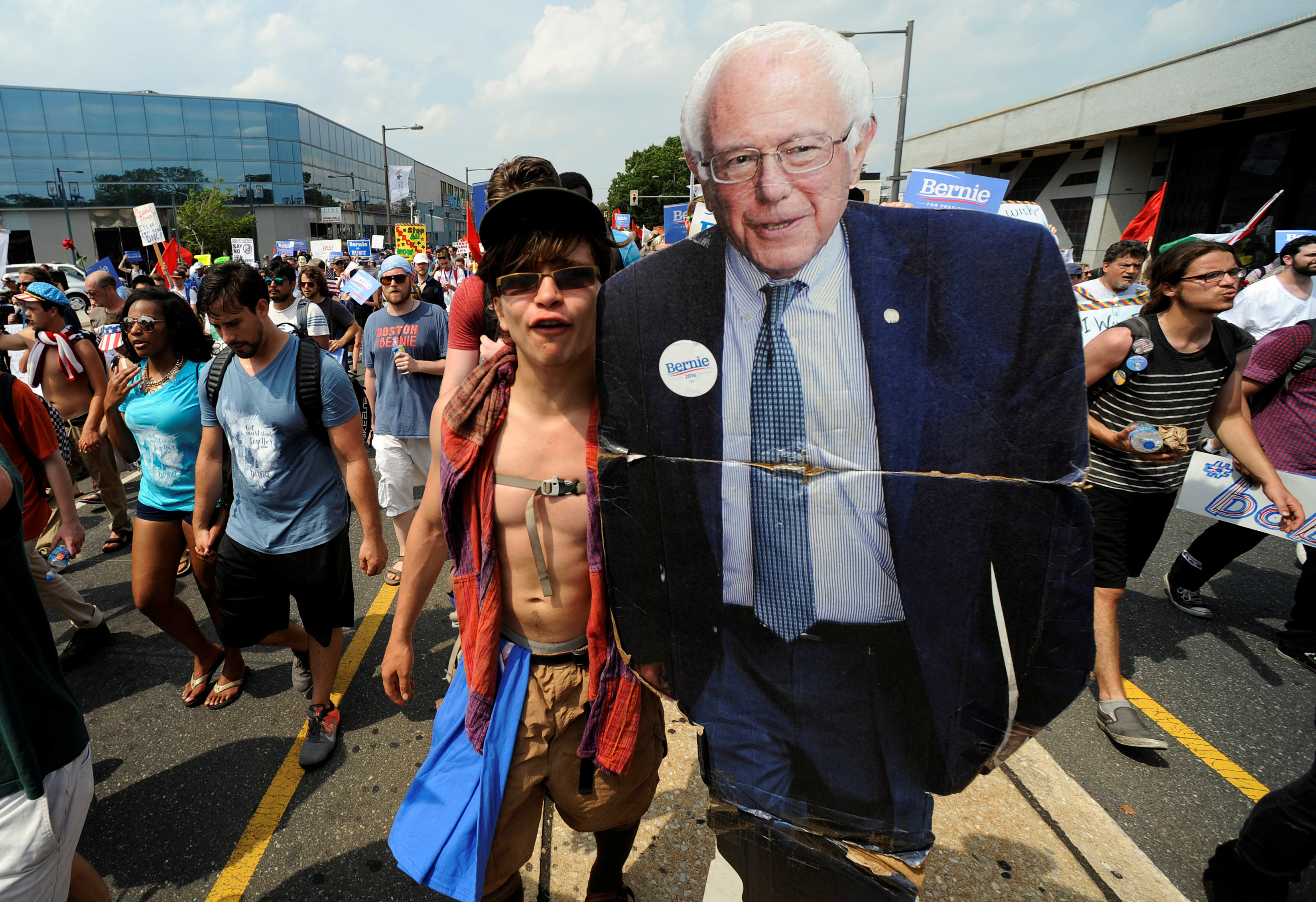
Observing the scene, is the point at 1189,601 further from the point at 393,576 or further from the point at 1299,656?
the point at 393,576

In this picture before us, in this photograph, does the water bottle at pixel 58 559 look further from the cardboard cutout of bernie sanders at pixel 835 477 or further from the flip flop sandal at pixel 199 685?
the cardboard cutout of bernie sanders at pixel 835 477

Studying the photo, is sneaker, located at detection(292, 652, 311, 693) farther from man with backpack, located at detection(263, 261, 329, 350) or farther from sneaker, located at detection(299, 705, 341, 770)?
man with backpack, located at detection(263, 261, 329, 350)

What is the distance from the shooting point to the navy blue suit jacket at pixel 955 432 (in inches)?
34.4

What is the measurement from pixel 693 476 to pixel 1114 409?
273cm

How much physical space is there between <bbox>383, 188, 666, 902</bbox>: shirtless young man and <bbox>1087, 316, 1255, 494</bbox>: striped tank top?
2515 millimetres

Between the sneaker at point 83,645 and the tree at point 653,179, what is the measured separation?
6175cm

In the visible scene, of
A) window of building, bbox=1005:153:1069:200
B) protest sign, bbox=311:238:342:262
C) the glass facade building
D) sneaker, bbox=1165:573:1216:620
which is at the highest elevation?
the glass facade building

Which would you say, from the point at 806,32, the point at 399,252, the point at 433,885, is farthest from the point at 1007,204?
the point at 399,252

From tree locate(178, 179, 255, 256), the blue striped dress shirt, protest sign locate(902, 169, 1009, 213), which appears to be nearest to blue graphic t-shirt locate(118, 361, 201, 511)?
the blue striped dress shirt

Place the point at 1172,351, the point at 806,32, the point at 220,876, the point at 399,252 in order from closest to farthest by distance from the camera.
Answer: the point at 806,32 < the point at 220,876 < the point at 1172,351 < the point at 399,252

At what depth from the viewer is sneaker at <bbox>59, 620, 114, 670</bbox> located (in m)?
3.55

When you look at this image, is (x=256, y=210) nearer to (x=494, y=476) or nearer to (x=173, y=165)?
(x=173, y=165)

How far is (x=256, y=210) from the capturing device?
44625 millimetres

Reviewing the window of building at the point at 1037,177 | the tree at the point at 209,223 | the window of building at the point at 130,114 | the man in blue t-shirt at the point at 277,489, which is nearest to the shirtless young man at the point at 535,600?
the man in blue t-shirt at the point at 277,489
